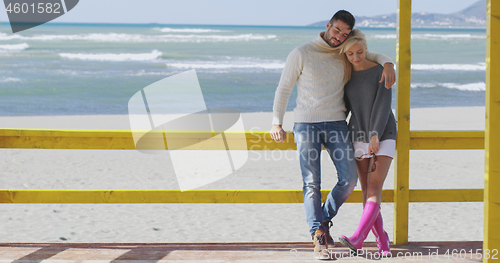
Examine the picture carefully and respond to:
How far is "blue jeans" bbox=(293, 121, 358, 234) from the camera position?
8.73ft

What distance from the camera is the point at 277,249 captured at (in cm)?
281

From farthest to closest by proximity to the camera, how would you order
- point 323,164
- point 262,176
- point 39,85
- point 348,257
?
point 39,85 < point 323,164 < point 262,176 < point 348,257

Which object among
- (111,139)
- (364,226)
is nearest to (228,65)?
(111,139)

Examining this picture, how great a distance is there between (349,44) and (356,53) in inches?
2.4

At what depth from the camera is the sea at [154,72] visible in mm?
13359

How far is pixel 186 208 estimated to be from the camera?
15.5ft

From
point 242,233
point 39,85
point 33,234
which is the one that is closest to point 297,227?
point 242,233

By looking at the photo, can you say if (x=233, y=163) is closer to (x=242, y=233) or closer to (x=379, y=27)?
(x=242, y=233)

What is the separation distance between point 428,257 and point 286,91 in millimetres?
1215

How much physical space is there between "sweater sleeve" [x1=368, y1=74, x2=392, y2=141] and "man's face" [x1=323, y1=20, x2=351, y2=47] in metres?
0.32

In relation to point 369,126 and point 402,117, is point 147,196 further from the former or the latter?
point 402,117
